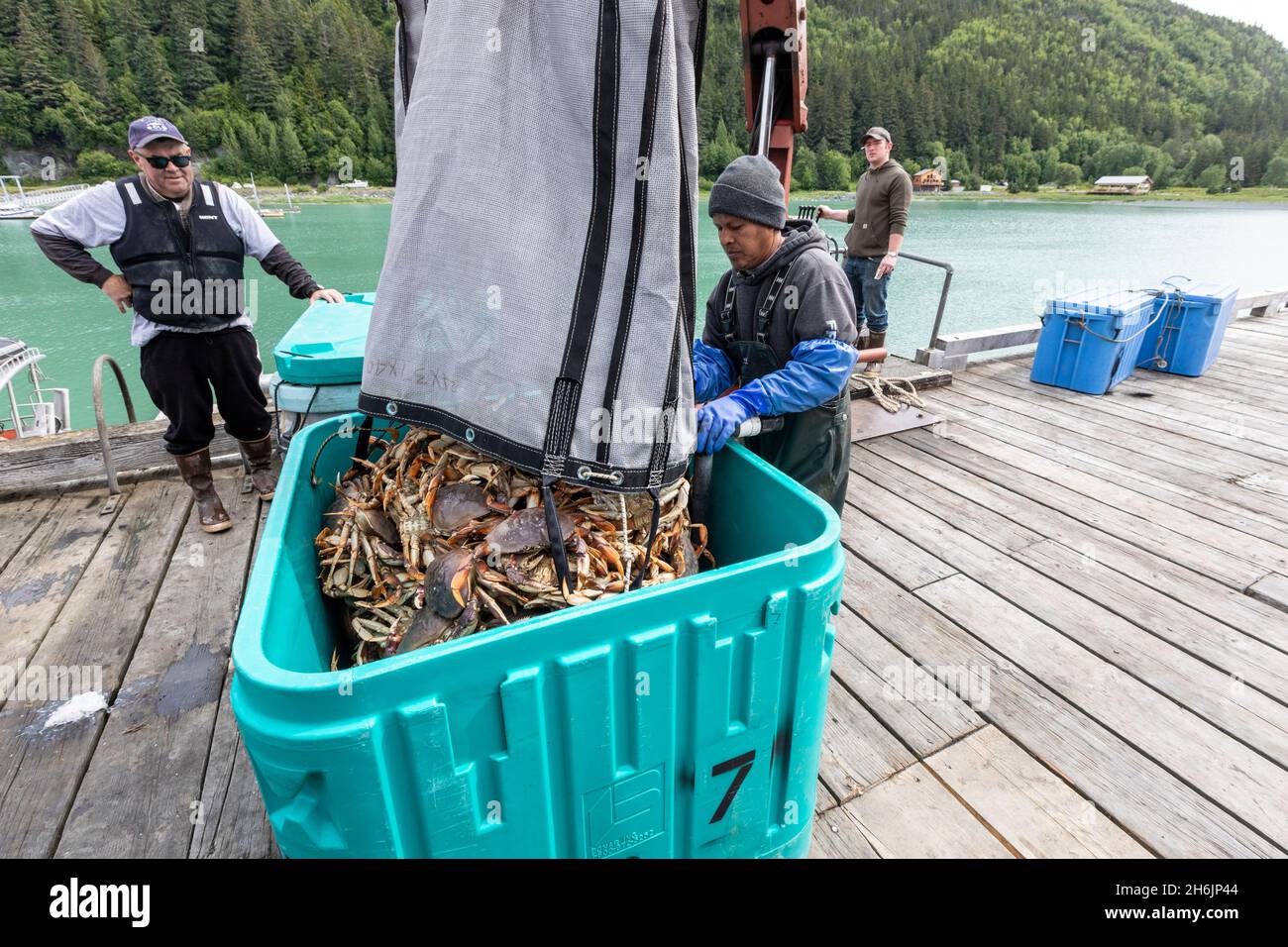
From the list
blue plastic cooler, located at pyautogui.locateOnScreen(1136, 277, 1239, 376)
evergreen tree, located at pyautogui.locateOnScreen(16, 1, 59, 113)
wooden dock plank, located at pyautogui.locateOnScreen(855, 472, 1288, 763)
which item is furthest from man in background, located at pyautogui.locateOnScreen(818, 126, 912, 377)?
evergreen tree, located at pyautogui.locateOnScreen(16, 1, 59, 113)

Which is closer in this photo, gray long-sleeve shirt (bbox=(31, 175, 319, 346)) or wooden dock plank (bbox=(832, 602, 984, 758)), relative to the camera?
wooden dock plank (bbox=(832, 602, 984, 758))

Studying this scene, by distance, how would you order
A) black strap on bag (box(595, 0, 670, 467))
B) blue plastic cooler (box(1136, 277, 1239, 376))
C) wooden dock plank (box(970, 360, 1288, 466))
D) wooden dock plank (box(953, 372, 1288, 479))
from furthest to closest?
blue plastic cooler (box(1136, 277, 1239, 376)) → wooden dock plank (box(970, 360, 1288, 466)) → wooden dock plank (box(953, 372, 1288, 479)) → black strap on bag (box(595, 0, 670, 467))

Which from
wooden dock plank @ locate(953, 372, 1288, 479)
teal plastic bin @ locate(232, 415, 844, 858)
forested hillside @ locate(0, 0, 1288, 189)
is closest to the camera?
teal plastic bin @ locate(232, 415, 844, 858)

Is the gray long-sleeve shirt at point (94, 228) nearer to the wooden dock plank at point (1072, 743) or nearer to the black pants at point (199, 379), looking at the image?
the black pants at point (199, 379)

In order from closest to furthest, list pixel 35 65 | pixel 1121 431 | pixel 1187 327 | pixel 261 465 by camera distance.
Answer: pixel 261 465 → pixel 1121 431 → pixel 1187 327 → pixel 35 65

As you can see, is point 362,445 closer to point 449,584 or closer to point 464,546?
point 464,546

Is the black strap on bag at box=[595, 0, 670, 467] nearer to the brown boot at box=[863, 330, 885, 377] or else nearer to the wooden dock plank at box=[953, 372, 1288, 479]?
the brown boot at box=[863, 330, 885, 377]

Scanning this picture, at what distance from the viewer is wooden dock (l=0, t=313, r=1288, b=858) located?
6.28 feet

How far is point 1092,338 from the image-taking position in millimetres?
5605

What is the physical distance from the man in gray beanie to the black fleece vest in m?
2.40

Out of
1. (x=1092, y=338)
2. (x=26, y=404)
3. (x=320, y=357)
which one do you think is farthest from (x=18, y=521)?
(x=1092, y=338)

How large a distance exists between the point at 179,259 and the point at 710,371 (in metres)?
2.59

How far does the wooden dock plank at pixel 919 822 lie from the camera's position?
1854 millimetres
